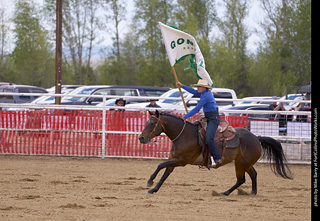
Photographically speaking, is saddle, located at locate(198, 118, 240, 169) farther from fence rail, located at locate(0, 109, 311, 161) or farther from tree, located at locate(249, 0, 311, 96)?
tree, located at locate(249, 0, 311, 96)

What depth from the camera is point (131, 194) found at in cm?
988

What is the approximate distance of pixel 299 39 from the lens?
48.2m

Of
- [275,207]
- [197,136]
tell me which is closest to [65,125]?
[197,136]

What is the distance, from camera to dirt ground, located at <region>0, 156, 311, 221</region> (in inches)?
305

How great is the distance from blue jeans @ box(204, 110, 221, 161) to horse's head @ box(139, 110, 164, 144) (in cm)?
88

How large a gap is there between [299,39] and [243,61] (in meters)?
6.11

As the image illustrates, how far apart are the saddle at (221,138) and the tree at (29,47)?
4455 cm

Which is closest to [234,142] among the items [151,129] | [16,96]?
[151,129]

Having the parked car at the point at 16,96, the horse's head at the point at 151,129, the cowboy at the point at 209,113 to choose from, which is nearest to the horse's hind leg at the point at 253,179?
the cowboy at the point at 209,113

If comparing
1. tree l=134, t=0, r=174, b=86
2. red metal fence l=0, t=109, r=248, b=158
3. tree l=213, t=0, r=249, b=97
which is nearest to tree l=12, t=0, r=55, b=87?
tree l=134, t=0, r=174, b=86

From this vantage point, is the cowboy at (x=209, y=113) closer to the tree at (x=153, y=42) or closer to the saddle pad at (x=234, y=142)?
the saddle pad at (x=234, y=142)

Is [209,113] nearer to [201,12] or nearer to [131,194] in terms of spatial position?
[131,194]

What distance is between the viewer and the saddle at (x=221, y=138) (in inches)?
407

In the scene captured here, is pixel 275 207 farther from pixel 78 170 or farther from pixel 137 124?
pixel 137 124
